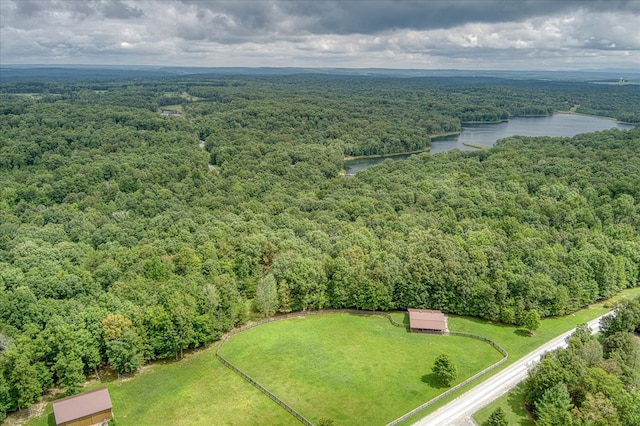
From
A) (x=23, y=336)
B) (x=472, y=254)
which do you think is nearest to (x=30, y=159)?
(x=23, y=336)

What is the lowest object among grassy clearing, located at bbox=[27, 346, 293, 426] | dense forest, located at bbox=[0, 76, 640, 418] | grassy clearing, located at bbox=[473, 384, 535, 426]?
grassy clearing, located at bbox=[27, 346, 293, 426]

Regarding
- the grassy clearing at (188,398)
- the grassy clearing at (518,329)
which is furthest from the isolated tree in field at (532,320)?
the grassy clearing at (188,398)

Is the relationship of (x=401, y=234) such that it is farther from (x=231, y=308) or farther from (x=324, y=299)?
(x=231, y=308)

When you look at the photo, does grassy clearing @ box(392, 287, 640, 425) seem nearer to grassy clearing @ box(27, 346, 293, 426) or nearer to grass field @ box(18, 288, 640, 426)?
grass field @ box(18, 288, 640, 426)

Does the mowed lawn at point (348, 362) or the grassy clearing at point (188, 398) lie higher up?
the mowed lawn at point (348, 362)

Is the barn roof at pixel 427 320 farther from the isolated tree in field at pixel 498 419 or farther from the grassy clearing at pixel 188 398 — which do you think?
the grassy clearing at pixel 188 398

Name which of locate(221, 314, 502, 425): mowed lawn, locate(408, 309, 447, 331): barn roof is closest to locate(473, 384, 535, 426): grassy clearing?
locate(221, 314, 502, 425): mowed lawn
